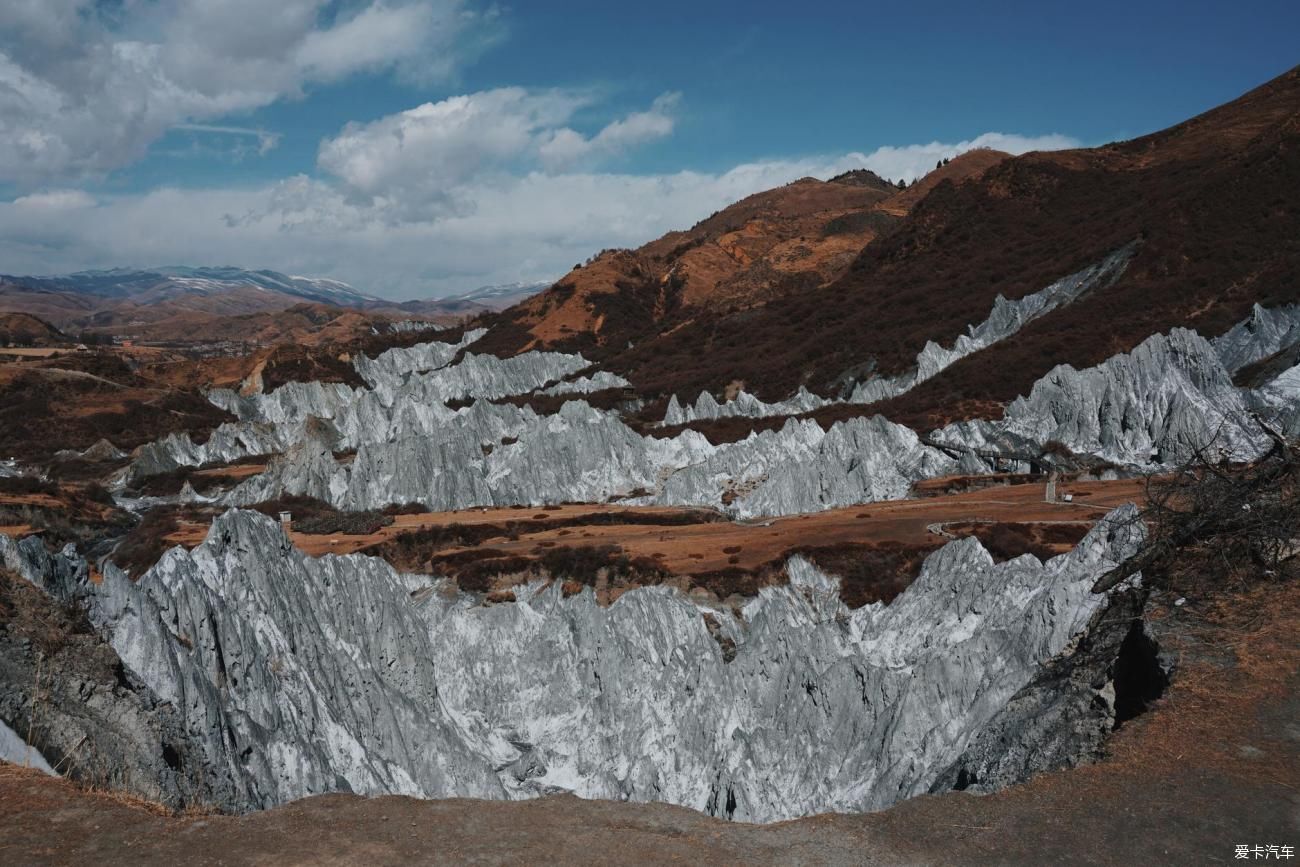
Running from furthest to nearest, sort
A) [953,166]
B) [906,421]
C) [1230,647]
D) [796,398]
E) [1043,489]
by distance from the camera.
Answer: [953,166] < [796,398] < [906,421] < [1043,489] < [1230,647]

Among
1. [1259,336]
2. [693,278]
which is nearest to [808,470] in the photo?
[1259,336]

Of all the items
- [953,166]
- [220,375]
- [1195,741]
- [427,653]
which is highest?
[953,166]

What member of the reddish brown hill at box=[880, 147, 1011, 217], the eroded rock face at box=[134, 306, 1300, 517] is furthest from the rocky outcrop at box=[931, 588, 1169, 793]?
the reddish brown hill at box=[880, 147, 1011, 217]

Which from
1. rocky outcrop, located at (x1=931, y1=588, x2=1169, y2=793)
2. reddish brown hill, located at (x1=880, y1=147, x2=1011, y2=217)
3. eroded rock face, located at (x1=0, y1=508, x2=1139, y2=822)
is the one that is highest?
reddish brown hill, located at (x1=880, y1=147, x2=1011, y2=217)

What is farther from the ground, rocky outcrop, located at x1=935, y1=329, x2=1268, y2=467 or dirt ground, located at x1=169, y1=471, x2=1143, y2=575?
rocky outcrop, located at x1=935, y1=329, x2=1268, y2=467

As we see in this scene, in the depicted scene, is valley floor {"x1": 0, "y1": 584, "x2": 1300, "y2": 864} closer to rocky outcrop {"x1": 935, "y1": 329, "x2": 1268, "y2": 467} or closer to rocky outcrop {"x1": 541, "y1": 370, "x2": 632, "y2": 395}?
rocky outcrop {"x1": 935, "y1": 329, "x2": 1268, "y2": 467}

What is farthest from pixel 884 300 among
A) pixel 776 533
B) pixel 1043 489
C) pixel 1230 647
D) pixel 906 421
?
pixel 1230 647

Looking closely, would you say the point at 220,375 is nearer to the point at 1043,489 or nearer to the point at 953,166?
the point at 1043,489
